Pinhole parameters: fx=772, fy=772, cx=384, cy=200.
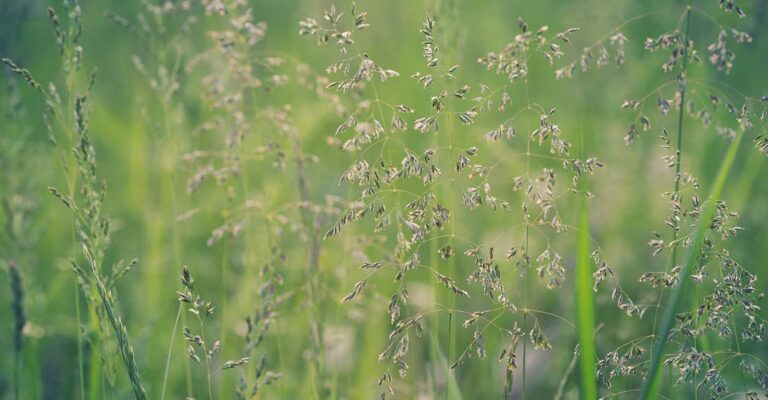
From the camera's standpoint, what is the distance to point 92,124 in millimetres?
4016

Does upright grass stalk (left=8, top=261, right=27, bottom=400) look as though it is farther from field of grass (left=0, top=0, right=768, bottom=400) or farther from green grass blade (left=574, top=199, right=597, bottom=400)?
green grass blade (left=574, top=199, right=597, bottom=400)

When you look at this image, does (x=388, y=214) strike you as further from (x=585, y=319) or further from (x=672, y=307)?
(x=672, y=307)

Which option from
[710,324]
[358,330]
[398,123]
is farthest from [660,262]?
[398,123]

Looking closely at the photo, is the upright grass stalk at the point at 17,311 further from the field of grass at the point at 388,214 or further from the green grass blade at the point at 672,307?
the green grass blade at the point at 672,307

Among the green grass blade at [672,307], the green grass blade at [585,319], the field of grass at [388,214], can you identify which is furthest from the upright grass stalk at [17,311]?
the green grass blade at [672,307]

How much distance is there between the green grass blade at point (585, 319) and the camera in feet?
4.50

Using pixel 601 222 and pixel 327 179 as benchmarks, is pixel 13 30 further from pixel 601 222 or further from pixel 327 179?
pixel 601 222

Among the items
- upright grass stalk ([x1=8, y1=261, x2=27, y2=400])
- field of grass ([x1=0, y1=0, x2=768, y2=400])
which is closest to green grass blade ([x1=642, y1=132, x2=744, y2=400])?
field of grass ([x1=0, y1=0, x2=768, y2=400])

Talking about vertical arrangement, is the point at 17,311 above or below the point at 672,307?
below

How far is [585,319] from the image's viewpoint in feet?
4.55

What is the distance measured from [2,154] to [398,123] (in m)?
1.49

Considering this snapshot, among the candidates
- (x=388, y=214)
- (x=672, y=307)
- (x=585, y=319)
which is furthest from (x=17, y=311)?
(x=672, y=307)

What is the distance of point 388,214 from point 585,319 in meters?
0.40

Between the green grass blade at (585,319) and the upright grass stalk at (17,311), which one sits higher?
the green grass blade at (585,319)
